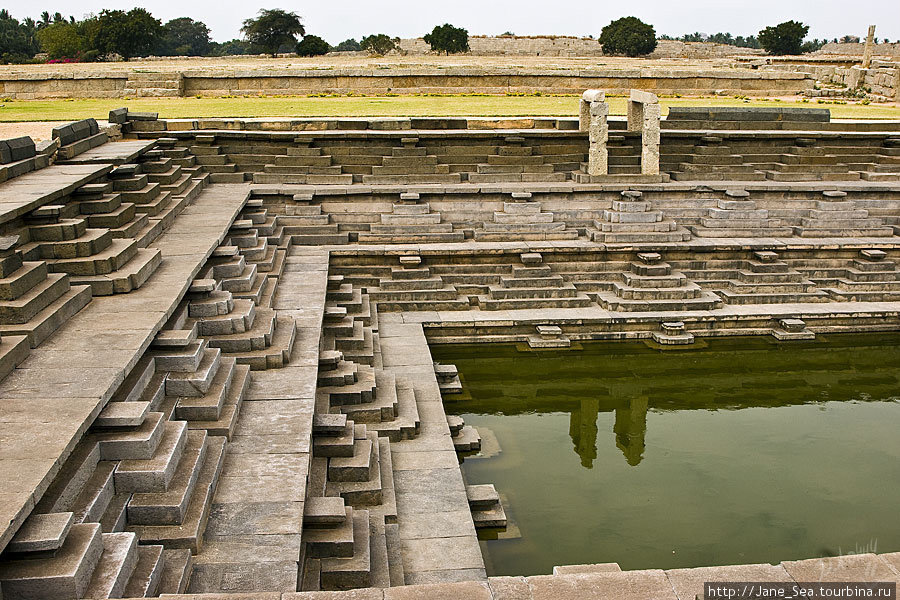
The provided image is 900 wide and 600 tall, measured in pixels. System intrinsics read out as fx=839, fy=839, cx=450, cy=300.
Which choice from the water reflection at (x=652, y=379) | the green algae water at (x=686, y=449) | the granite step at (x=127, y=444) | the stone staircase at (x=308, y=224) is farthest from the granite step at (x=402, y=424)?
the stone staircase at (x=308, y=224)

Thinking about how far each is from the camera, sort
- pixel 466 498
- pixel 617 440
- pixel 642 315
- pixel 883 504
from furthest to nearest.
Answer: pixel 642 315 → pixel 617 440 → pixel 883 504 → pixel 466 498

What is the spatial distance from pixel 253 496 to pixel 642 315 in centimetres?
746

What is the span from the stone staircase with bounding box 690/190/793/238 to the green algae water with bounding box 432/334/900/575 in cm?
239

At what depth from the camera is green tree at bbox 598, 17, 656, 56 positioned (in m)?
45.2

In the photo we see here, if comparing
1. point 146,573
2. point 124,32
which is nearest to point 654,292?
point 146,573

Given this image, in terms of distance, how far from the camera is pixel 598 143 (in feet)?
45.2

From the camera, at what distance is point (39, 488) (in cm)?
431

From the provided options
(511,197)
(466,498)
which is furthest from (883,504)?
(511,197)

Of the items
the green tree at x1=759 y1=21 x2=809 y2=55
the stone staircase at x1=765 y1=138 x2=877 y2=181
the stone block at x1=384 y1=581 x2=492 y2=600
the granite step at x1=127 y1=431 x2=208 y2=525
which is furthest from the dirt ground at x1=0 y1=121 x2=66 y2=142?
the green tree at x1=759 y1=21 x2=809 y2=55

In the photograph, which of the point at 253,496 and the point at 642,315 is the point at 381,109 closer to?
the point at 642,315

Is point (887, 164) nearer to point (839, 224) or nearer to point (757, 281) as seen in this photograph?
point (839, 224)

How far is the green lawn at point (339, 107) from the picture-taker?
17.0m

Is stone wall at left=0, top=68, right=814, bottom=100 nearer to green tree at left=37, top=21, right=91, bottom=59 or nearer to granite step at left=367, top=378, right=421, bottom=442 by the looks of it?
granite step at left=367, top=378, right=421, bottom=442

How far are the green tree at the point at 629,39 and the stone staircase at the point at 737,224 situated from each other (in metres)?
33.8
